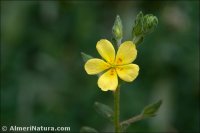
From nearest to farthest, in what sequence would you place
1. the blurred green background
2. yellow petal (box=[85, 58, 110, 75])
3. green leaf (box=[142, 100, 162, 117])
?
yellow petal (box=[85, 58, 110, 75]) → green leaf (box=[142, 100, 162, 117]) → the blurred green background

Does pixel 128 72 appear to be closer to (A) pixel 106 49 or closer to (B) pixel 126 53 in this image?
(B) pixel 126 53

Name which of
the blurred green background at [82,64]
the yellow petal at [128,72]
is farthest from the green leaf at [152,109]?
the blurred green background at [82,64]

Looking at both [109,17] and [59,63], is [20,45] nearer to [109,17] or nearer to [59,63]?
[59,63]

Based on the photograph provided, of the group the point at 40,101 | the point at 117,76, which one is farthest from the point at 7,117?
the point at 117,76

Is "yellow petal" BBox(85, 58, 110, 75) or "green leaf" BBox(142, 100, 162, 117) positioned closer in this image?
"yellow petal" BBox(85, 58, 110, 75)

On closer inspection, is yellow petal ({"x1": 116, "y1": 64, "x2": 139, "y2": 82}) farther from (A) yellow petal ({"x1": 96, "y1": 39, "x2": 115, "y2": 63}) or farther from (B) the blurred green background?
(B) the blurred green background

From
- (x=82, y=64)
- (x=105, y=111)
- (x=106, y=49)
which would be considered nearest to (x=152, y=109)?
→ (x=105, y=111)

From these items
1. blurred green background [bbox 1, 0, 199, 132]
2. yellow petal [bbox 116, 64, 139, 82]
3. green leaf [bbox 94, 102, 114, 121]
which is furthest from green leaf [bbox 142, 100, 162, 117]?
blurred green background [bbox 1, 0, 199, 132]
